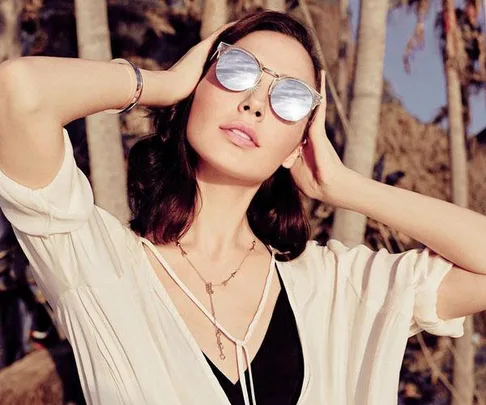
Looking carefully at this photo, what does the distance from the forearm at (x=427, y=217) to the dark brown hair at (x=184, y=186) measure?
254 millimetres

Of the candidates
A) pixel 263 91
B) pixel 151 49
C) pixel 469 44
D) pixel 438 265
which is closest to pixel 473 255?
pixel 438 265

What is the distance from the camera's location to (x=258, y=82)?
2.36 metres

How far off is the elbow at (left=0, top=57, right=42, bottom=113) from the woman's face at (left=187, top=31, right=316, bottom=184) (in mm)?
673

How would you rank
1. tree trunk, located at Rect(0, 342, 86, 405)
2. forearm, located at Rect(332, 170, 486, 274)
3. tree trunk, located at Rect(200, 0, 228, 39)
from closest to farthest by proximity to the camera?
forearm, located at Rect(332, 170, 486, 274), tree trunk, located at Rect(0, 342, 86, 405), tree trunk, located at Rect(200, 0, 228, 39)

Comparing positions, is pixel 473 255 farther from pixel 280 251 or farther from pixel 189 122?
pixel 189 122

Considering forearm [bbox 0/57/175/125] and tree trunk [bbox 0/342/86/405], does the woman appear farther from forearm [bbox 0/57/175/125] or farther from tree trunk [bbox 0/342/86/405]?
tree trunk [bbox 0/342/86/405]

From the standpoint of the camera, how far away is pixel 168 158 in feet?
8.73

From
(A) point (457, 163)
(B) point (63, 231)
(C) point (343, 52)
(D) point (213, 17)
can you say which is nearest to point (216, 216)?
(B) point (63, 231)

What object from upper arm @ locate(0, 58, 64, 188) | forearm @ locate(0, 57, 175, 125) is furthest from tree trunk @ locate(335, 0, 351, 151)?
upper arm @ locate(0, 58, 64, 188)

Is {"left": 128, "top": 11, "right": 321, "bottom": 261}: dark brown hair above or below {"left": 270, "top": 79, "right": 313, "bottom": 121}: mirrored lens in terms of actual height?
below

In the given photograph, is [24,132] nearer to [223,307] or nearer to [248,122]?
[248,122]

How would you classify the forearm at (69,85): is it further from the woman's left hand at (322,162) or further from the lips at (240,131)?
the woman's left hand at (322,162)

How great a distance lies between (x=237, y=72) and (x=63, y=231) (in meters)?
0.71

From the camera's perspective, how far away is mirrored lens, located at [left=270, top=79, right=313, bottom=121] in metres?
2.37
